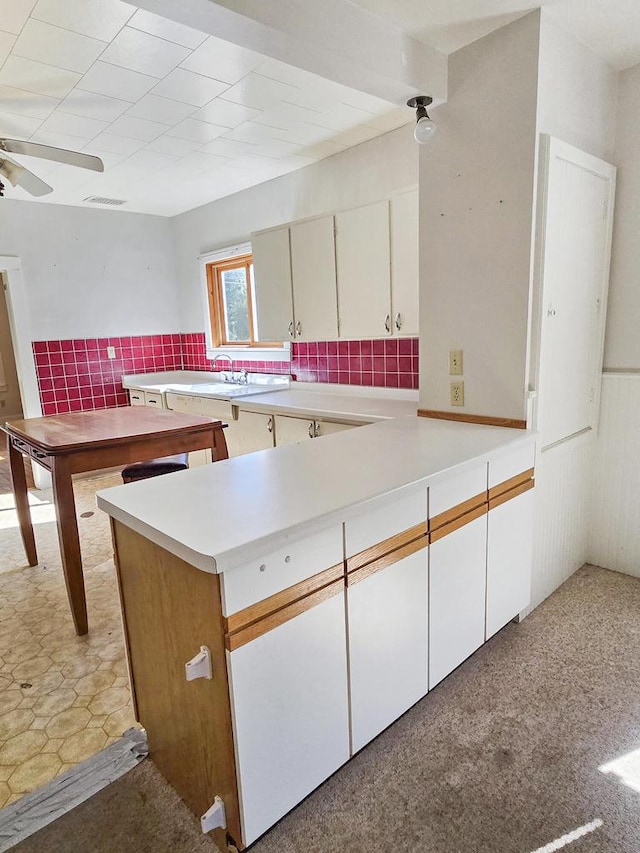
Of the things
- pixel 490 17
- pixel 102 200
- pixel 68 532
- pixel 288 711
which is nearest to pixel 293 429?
pixel 68 532

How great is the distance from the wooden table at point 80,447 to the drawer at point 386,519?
1.38 meters

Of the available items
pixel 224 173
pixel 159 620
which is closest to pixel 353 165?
pixel 224 173

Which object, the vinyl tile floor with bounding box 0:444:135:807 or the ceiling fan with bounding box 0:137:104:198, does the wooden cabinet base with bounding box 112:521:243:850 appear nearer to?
the vinyl tile floor with bounding box 0:444:135:807

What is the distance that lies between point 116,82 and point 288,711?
265 centimetres

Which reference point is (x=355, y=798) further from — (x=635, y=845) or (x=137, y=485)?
(x=137, y=485)

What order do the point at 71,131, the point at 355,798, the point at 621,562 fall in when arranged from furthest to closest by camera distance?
the point at 71,131 → the point at 621,562 → the point at 355,798

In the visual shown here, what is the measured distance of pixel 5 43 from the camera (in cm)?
197

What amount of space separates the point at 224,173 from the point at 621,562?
11.8ft

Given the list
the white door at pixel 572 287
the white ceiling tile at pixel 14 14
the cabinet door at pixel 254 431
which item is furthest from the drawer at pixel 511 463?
the white ceiling tile at pixel 14 14

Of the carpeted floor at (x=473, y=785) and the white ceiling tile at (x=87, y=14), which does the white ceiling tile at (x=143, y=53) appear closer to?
the white ceiling tile at (x=87, y=14)

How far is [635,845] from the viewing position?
128 cm

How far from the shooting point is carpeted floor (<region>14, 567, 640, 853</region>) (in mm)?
1312

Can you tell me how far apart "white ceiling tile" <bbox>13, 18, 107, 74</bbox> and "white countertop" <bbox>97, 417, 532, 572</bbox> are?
1.76 metres

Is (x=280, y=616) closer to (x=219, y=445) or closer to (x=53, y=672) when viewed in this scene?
(x=53, y=672)
